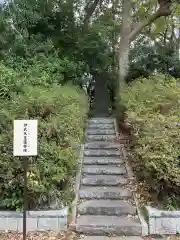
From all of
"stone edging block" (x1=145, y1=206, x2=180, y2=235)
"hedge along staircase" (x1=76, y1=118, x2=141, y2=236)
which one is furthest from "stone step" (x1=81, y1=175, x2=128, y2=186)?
"stone edging block" (x1=145, y1=206, x2=180, y2=235)

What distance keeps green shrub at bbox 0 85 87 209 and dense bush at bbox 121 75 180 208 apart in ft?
4.21

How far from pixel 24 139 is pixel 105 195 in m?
2.24

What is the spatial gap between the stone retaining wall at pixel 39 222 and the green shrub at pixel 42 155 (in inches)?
7.3

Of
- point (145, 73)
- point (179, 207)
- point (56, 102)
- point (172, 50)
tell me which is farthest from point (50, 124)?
point (172, 50)

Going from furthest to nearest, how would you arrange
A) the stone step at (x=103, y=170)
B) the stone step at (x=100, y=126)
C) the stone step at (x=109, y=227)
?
the stone step at (x=100, y=126) → the stone step at (x=103, y=170) → the stone step at (x=109, y=227)

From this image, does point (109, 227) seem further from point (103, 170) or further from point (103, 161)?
point (103, 161)

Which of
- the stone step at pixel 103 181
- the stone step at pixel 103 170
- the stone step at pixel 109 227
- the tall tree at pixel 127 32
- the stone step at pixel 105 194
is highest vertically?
the tall tree at pixel 127 32

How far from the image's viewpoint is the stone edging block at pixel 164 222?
18.3 ft

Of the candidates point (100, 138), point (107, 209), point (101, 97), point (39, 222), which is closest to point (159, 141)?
point (107, 209)

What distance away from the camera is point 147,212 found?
572 cm

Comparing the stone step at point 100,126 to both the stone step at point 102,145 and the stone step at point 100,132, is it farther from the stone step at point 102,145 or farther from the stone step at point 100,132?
the stone step at point 102,145

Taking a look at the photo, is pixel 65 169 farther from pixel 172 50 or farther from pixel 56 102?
pixel 172 50

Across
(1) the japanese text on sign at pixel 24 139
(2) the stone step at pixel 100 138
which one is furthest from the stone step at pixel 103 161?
(1) the japanese text on sign at pixel 24 139

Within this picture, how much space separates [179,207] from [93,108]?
Answer: 906 cm
